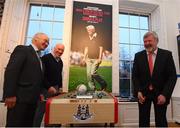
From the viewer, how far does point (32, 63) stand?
1.51 m

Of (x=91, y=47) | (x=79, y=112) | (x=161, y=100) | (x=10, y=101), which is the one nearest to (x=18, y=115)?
(x=10, y=101)

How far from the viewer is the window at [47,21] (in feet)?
12.3

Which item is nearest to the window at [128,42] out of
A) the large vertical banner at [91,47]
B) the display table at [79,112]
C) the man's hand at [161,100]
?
the large vertical banner at [91,47]

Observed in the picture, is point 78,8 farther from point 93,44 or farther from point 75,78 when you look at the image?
point 75,78

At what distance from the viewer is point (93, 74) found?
327cm

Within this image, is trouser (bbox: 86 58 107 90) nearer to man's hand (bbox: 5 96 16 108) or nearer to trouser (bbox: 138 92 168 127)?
trouser (bbox: 138 92 168 127)

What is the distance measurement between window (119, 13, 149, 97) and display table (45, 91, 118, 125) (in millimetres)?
1992

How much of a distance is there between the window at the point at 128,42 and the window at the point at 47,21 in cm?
145

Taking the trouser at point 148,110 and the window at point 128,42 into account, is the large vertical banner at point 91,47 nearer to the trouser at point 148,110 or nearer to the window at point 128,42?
the window at point 128,42

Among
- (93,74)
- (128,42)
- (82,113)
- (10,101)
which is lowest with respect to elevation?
(82,113)

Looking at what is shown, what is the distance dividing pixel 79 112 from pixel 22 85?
699 millimetres

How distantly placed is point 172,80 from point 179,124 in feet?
6.91

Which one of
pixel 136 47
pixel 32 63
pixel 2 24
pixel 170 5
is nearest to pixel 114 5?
pixel 136 47

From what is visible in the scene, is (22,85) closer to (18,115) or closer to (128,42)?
(18,115)
